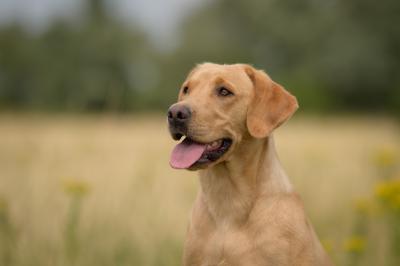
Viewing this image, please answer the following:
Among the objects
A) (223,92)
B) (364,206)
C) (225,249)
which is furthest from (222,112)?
(364,206)

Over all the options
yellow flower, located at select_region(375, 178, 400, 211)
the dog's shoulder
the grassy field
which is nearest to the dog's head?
the dog's shoulder

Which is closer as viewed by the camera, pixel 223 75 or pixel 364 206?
pixel 223 75

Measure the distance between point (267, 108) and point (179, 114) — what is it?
0.62 metres

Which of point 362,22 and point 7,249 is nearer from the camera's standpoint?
point 7,249

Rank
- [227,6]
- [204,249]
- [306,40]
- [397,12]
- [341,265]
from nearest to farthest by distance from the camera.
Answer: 1. [204,249]
2. [341,265]
3. [397,12]
4. [306,40]
5. [227,6]

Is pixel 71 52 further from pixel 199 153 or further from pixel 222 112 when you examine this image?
pixel 199 153

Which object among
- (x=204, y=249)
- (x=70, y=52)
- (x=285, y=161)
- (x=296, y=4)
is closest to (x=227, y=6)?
(x=296, y=4)

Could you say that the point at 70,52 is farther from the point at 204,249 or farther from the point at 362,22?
the point at 204,249

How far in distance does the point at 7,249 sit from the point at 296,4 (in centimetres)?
3368

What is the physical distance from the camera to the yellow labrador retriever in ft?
13.3

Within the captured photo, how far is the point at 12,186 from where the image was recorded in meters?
6.62

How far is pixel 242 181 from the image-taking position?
434 cm

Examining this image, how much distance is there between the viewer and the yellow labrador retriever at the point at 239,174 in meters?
4.06

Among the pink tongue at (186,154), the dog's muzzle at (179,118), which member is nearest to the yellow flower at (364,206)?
the pink tongue at (186,154)
